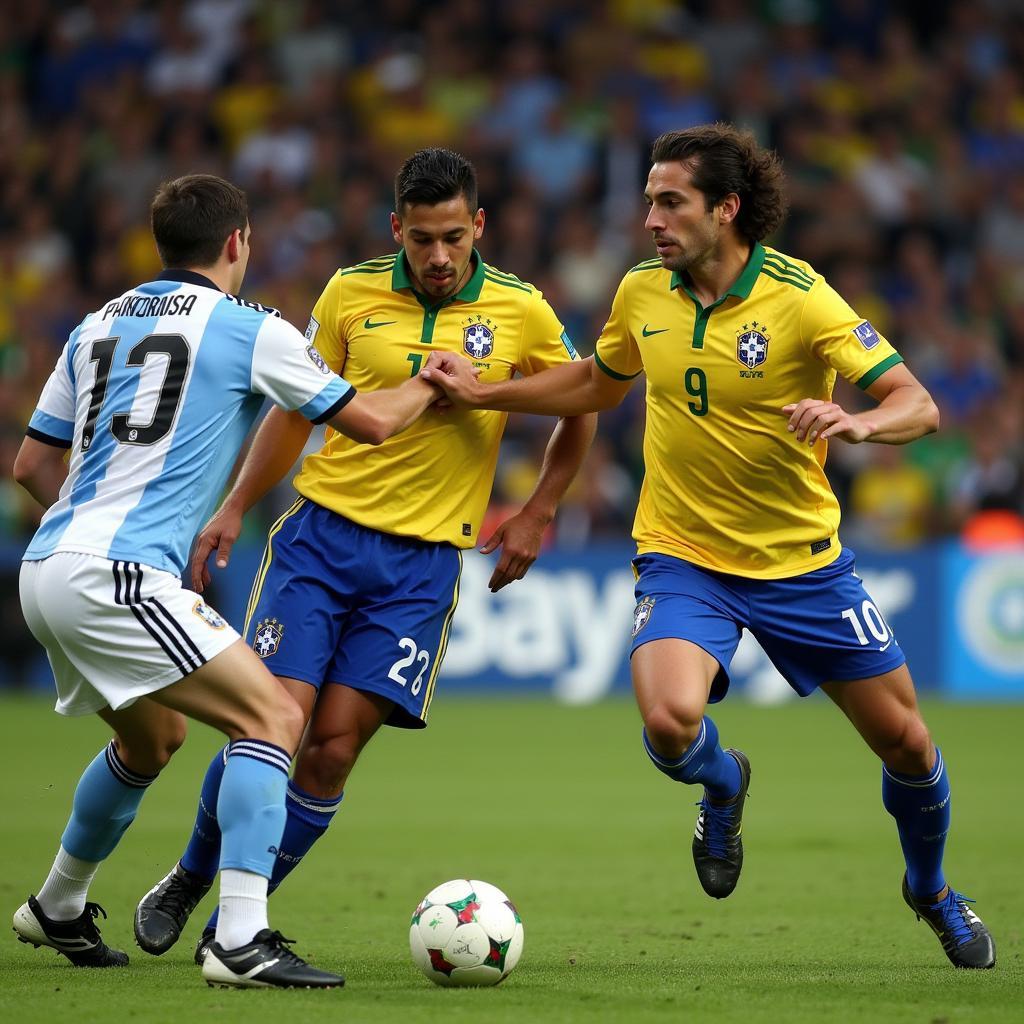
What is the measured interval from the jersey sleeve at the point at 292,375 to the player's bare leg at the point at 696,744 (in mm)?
1423

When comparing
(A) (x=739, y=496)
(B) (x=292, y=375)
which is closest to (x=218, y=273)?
(B) (x=292, y=375)

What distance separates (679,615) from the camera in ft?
19.8

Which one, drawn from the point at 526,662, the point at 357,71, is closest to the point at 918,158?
the point at 357,71

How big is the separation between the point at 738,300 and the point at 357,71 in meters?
14.3

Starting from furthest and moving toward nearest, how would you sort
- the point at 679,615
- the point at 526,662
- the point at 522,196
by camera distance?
the point at 522,196 → the point at 526,662 → the point at 679,615

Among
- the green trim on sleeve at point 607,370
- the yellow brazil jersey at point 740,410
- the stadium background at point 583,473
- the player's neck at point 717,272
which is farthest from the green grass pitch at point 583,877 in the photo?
the player's neck at point 717,272

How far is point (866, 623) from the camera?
6062mm

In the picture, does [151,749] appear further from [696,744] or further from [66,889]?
[696,744]

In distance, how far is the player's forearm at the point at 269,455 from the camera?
20.4 ft

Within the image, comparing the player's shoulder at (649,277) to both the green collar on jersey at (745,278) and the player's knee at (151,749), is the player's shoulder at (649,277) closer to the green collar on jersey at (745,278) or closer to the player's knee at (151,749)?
the green collar on jersey at (745,278)

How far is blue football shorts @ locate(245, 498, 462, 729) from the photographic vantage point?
5934mm

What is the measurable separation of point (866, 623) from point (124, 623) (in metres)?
2.55

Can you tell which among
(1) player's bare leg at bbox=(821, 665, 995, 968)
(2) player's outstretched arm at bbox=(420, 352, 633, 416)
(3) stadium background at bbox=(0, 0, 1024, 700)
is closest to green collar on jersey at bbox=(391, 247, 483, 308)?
(2) player's outstretched arm at bbox=(420, 352, 633, 416)

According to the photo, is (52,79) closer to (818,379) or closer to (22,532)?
(22,532)
